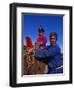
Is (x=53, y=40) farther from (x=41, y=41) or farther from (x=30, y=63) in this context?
(x=30, y=63)

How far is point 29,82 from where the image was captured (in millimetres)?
1384

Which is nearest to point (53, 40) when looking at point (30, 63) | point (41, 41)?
point (41, 41)

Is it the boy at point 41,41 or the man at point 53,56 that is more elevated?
the boy at point 41,41

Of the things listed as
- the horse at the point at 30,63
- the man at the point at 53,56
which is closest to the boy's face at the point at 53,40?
the man at the point at 53,56

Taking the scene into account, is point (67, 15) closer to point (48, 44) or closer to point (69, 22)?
point (69, 22)

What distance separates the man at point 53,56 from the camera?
4.67 feet

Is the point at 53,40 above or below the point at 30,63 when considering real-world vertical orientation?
above

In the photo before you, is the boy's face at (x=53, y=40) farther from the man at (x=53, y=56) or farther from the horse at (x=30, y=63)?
the horse at (x=30, y=63)

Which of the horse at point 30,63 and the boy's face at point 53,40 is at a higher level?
the boy's face at point 53,40

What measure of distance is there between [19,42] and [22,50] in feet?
0.14

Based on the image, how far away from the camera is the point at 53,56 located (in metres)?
1.44

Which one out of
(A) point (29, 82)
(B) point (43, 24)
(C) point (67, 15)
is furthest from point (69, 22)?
(A) point (29, 82)

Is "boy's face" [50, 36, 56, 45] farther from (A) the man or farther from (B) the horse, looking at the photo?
(B) the horse

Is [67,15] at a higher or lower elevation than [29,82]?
higher
